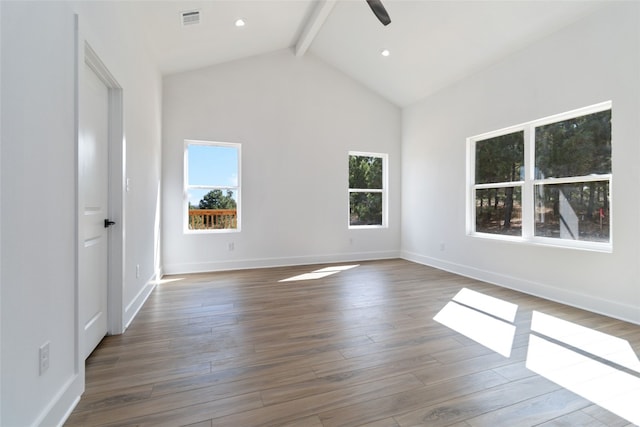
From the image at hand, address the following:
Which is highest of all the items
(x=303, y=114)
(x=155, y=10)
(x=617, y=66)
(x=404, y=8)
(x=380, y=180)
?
(x=404, y=8)

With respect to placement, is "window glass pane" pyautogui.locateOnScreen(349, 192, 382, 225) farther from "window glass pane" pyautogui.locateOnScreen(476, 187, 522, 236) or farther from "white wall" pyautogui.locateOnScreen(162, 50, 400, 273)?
"window glass pane" pyautogui.locateOnScreen(476, 187, 522, 236)

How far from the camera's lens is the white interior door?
1925 mm

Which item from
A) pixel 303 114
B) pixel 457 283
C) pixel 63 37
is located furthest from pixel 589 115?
pixel 63 37

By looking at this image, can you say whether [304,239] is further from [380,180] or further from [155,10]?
[155,10]

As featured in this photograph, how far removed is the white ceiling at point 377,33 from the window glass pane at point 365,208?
6.50ft

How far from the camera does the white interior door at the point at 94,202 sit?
75.8 inches

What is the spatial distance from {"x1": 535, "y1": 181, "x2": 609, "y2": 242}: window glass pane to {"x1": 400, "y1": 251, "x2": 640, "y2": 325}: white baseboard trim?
1.93ft

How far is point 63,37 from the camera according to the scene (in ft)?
4.84

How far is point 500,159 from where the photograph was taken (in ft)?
13.1

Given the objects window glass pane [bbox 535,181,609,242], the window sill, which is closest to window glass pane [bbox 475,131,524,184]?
window glass pane [bbox 535,181,609,242]

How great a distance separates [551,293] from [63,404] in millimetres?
4174

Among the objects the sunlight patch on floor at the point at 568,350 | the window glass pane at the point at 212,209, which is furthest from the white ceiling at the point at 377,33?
the sunlight patch on floor at the point at 568,350

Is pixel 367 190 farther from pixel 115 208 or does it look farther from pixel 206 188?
pixel 115 208

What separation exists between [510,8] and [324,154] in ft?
10.1
